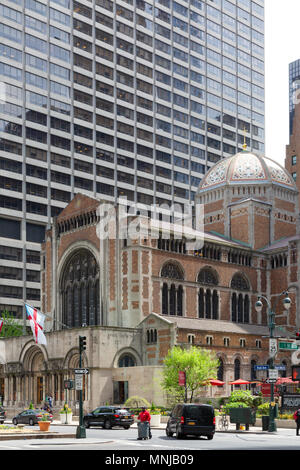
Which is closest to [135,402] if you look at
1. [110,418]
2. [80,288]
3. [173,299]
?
[110,418]

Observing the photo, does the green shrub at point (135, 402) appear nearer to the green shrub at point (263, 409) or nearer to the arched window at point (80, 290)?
the green shrub at point (263, 409)

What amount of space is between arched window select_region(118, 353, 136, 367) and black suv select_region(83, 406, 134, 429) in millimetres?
19860

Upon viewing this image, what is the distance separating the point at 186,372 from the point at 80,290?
68.2 ft

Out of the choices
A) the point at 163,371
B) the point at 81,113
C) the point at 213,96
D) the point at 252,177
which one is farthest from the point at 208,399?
the point at 213,96

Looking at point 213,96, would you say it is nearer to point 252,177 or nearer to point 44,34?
point 44,34

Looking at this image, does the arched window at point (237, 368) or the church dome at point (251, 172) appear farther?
the church dome at point (251, 172)

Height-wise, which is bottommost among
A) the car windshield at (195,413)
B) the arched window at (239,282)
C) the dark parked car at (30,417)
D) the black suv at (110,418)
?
the dark parked car at (30,417)

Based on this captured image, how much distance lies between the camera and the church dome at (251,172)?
91.9 m

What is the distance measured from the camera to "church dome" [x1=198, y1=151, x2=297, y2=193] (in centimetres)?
9194

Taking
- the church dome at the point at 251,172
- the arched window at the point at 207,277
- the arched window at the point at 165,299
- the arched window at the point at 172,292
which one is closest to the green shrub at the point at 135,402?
the arched window at the point at 165,299

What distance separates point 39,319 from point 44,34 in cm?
7214

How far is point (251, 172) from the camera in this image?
303ft

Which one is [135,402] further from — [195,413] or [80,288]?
[195,413]

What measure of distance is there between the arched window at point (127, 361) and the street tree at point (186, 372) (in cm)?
678
